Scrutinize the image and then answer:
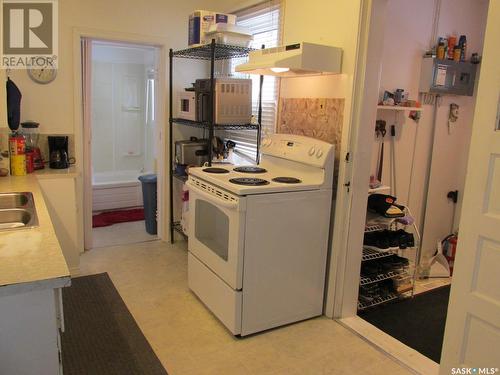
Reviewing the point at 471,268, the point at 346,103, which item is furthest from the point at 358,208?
the point at 471,268

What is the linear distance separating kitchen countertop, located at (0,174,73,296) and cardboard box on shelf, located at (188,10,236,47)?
1999mm

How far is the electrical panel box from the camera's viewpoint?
132 inches

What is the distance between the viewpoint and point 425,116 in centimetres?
359

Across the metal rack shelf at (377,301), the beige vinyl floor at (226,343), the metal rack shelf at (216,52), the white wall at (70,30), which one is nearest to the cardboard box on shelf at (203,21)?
the metal rack shelf at (216,52)

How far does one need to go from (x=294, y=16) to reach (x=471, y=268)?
208 centimetres

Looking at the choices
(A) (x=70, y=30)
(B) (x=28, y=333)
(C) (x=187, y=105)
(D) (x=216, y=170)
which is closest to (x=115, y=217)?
(C) (x=187, y=105)

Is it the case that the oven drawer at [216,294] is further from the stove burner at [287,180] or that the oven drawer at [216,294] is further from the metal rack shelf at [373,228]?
the metal rack shelf at [373,228]

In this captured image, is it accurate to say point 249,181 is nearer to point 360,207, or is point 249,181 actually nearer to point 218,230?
point 218,230

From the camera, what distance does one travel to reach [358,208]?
2680mm

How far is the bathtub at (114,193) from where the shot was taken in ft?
17.0

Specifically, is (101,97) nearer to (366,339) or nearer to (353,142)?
(353,142)

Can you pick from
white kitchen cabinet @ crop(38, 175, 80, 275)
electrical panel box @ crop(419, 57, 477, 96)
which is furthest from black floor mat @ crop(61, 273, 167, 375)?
electrical panel box @ crop(419, 57, 477, 96)

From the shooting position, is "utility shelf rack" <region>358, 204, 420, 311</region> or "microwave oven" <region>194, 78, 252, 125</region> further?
"microwave oven" <region>194, 78, 252, 125</region>

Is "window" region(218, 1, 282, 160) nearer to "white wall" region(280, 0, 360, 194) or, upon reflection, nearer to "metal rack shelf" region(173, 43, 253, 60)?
"metal rack shelf" region(173, 43, 253, 60)
